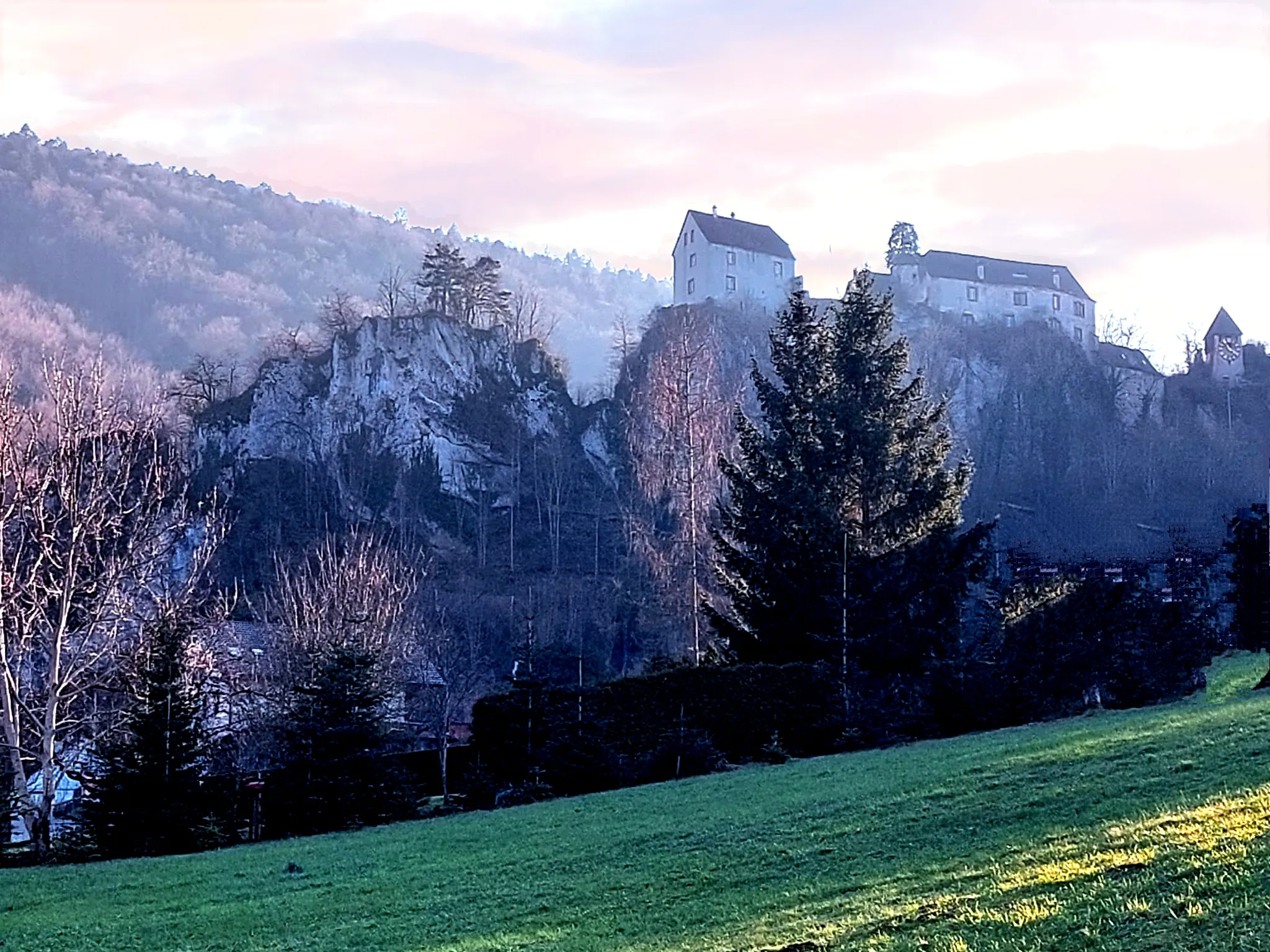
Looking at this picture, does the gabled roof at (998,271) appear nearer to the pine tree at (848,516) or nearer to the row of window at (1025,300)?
the row of window at (1025,300)

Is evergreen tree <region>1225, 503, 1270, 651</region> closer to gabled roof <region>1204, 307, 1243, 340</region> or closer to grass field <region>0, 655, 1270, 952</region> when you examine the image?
grass field <region>0, 655, 1270, 952</region>

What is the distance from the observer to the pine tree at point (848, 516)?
2900 centimetres

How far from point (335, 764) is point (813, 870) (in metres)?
13.8

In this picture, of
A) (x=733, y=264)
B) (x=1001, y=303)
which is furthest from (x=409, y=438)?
(x=1001, y=303)

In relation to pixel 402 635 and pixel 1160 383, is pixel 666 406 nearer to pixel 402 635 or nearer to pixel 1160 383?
pixel 402 635

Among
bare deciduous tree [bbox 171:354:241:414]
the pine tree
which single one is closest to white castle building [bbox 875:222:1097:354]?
bare deciduous tree [bbox 171:354:241:414]

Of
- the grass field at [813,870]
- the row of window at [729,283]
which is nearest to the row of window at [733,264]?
the row of window at [729,283]

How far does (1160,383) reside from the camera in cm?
8138

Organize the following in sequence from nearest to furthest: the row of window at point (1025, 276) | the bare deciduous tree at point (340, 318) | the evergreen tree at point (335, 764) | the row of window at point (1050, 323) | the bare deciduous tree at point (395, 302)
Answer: the evergreen tree at point (335, 764) < the bare deciduous tree at point (340, 318) < the bare deciduous tree at point (395, 302) < the row of window at point (1050, 323) < the row of window at point (1025, 276)

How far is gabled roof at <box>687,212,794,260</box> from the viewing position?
90.0 meters

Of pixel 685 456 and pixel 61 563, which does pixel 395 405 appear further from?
pixel 61 563

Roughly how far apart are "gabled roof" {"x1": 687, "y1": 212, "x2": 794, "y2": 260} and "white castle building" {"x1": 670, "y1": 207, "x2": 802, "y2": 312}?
5 cm

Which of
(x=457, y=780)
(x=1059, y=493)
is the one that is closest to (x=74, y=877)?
(x=457, y=780)

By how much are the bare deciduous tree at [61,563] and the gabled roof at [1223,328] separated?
77112 millimetres
